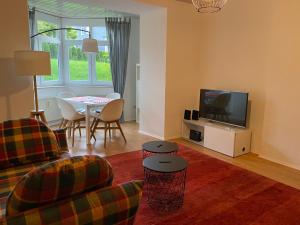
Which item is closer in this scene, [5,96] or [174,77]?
[5,96]

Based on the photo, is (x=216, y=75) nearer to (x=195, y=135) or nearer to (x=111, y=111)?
(x=195, y=135)

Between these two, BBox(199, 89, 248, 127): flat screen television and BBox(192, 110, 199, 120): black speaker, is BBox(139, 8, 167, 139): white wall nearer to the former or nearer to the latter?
BBox(192, 110, 199, 120): black speaker

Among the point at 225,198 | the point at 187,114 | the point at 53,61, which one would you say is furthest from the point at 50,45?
the point at 225,198

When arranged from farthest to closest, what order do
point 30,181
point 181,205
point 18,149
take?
1. point 181,205
2. point 18,149
3. point 30,181

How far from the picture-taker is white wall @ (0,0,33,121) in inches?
122

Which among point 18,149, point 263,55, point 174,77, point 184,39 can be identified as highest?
point 184,39

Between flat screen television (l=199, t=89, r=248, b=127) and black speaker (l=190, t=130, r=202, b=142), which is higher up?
flat screen television (l=199, t=89, r=248, b=127)

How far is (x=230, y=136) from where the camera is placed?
388cm

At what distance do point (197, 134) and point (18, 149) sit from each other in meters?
3.16

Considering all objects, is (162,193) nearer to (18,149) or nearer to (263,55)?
(18,149)

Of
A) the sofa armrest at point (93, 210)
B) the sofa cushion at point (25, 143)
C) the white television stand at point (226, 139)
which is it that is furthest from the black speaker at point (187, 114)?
the sofa armrest at point (93, 210)

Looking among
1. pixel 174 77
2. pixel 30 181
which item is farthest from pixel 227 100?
pixel 30 181

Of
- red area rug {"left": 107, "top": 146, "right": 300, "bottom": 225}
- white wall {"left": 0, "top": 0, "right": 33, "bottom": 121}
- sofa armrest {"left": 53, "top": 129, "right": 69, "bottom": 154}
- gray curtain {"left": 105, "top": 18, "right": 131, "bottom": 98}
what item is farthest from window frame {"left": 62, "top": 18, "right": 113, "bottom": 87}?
sofa armrest {"left": 53, "top": 129, "right": 69, "bottom": 154}

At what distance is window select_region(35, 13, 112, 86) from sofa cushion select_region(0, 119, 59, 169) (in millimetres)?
3895
